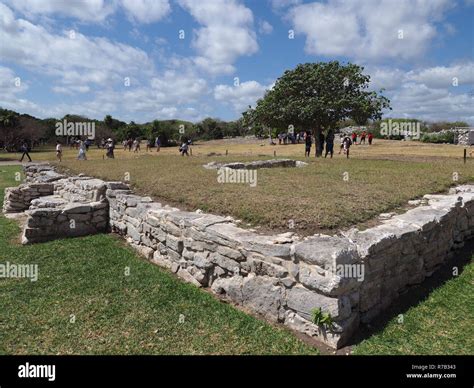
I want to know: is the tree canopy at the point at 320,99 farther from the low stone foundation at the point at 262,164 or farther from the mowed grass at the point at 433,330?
the mowed grass at the point at 433,330

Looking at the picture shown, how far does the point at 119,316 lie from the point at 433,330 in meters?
3.70

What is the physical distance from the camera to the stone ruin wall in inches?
156

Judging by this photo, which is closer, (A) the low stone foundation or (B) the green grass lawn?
(B) the green grass lawn

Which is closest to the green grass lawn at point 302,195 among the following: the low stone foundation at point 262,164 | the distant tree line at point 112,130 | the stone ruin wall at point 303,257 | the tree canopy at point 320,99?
the stone ruin wall at point 303,257

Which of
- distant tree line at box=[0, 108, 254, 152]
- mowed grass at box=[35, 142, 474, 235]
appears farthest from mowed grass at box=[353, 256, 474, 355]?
distant tree line at box=[0, 108, 254, 152]

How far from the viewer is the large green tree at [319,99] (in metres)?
20.6

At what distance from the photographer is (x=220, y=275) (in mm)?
5152

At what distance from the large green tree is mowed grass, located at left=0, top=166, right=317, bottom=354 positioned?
1678 centimetres

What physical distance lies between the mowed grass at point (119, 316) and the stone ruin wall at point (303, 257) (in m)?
0.28

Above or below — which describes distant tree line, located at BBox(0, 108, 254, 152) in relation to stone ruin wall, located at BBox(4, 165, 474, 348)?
above

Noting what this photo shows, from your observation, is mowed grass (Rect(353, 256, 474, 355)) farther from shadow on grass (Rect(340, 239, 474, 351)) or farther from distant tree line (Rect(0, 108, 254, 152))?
distant tree line (Rect(0, 108, 254, 152))
